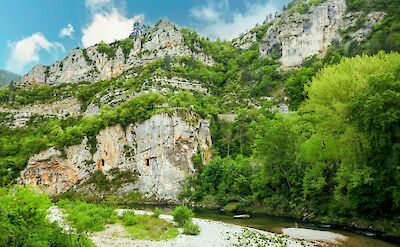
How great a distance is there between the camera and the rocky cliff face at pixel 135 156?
8719cm

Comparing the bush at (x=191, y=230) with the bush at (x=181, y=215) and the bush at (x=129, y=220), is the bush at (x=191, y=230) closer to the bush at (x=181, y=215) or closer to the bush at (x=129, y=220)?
the bush at (x=181, y=215)

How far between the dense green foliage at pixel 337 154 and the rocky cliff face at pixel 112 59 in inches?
4197

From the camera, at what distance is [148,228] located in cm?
3117

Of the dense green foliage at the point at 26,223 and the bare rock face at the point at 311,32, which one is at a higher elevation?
the bare rock face at the point at 311,32

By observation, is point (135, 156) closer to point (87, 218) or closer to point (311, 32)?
point (87, 218)

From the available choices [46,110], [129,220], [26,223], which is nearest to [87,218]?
[129,220]

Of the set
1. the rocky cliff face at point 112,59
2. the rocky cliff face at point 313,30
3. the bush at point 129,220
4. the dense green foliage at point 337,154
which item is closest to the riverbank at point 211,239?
the bush at point 129,220

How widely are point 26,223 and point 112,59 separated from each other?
16509 cm

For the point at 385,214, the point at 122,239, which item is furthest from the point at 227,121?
the point at 122,239

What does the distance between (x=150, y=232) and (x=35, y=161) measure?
2951 inches

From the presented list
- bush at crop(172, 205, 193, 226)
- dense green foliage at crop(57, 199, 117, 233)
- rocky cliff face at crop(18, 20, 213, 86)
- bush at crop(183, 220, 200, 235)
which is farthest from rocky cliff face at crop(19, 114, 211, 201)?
rocky cliff face at crop(18, 20, 213, 86)

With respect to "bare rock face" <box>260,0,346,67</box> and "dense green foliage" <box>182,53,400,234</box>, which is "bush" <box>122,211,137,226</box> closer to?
"dense green foliage" <box>182,53,400,234</box>

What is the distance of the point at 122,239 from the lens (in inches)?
1007

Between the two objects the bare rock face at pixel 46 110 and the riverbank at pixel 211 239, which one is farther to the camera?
the bare rock face at pixel 46 110
